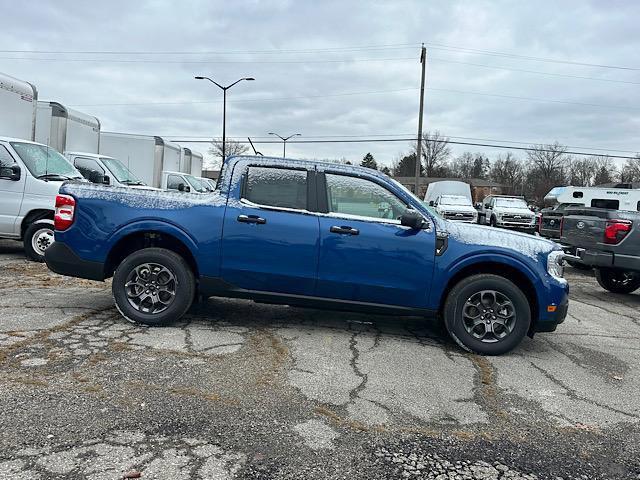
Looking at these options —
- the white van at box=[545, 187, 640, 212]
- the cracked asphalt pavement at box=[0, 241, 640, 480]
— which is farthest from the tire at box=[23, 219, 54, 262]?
the white van at box=[545, 187, 640, 212]

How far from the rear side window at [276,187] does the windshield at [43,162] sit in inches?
213

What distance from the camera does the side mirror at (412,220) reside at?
5000 mm

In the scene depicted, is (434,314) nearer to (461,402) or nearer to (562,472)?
(461,402)

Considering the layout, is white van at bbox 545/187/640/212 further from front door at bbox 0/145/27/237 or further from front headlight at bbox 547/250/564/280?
front door at bbox 0/145/27/237

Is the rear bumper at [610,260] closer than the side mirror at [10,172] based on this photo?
Yes

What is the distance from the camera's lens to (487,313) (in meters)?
5.12

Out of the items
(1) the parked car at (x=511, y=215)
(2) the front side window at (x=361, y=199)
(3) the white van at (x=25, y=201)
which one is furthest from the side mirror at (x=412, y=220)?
(1) the parked car at (x=511, y=215)

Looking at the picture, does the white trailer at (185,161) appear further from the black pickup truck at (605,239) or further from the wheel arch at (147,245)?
the wheel arch at (147,245)

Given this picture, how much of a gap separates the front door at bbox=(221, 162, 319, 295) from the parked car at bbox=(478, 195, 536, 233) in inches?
837

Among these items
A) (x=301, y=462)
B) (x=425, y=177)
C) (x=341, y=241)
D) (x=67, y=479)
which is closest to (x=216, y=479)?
(x=301, y=462)

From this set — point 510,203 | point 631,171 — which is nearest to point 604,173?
point 631,171

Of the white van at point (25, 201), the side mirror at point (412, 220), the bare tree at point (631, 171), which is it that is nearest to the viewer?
the side mirror at point (412, 220)

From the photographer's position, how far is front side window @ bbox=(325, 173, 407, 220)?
5.19 meters

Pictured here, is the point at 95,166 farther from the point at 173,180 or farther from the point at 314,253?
the point at 314,253
